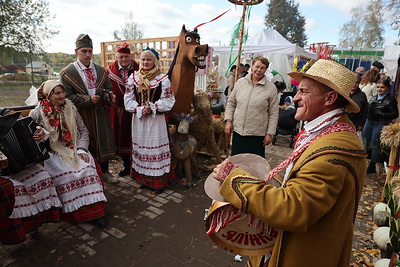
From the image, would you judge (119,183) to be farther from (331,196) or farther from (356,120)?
(356,120)

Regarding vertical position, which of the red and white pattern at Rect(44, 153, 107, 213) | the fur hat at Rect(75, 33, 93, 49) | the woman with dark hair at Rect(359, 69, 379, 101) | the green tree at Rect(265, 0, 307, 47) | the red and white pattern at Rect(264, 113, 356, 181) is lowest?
the red and white pattern at Rect(44, 153, 107, 213)

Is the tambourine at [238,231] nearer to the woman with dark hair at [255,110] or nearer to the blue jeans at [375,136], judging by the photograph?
the woman with dark hair at [255,110]

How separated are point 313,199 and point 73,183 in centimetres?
277

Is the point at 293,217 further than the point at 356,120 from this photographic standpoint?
No

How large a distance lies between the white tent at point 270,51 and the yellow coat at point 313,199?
1101cm

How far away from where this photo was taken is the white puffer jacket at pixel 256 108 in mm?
3459

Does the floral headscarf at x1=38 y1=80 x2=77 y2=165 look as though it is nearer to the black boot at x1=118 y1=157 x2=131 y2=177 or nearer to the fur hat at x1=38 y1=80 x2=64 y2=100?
the fur hat at x1=38 y1=80 x2=64 y2=100

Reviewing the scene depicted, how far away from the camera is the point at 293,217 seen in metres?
1.09

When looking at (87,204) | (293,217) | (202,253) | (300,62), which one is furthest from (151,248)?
(300,62)

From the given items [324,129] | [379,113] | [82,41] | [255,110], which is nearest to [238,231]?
[324,129]

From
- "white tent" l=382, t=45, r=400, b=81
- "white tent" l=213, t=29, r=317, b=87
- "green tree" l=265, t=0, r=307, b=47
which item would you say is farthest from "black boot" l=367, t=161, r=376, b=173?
"green tree" l=265, t=0, r=307, b=47

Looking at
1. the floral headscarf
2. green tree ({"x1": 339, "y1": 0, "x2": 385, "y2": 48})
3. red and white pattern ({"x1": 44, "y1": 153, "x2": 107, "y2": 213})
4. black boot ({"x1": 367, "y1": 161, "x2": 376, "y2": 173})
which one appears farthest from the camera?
green tree ({"x1": 339, "y1": 0, "x2": 385, "y2": 48})

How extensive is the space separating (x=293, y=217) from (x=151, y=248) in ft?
7.01

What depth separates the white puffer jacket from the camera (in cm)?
346
